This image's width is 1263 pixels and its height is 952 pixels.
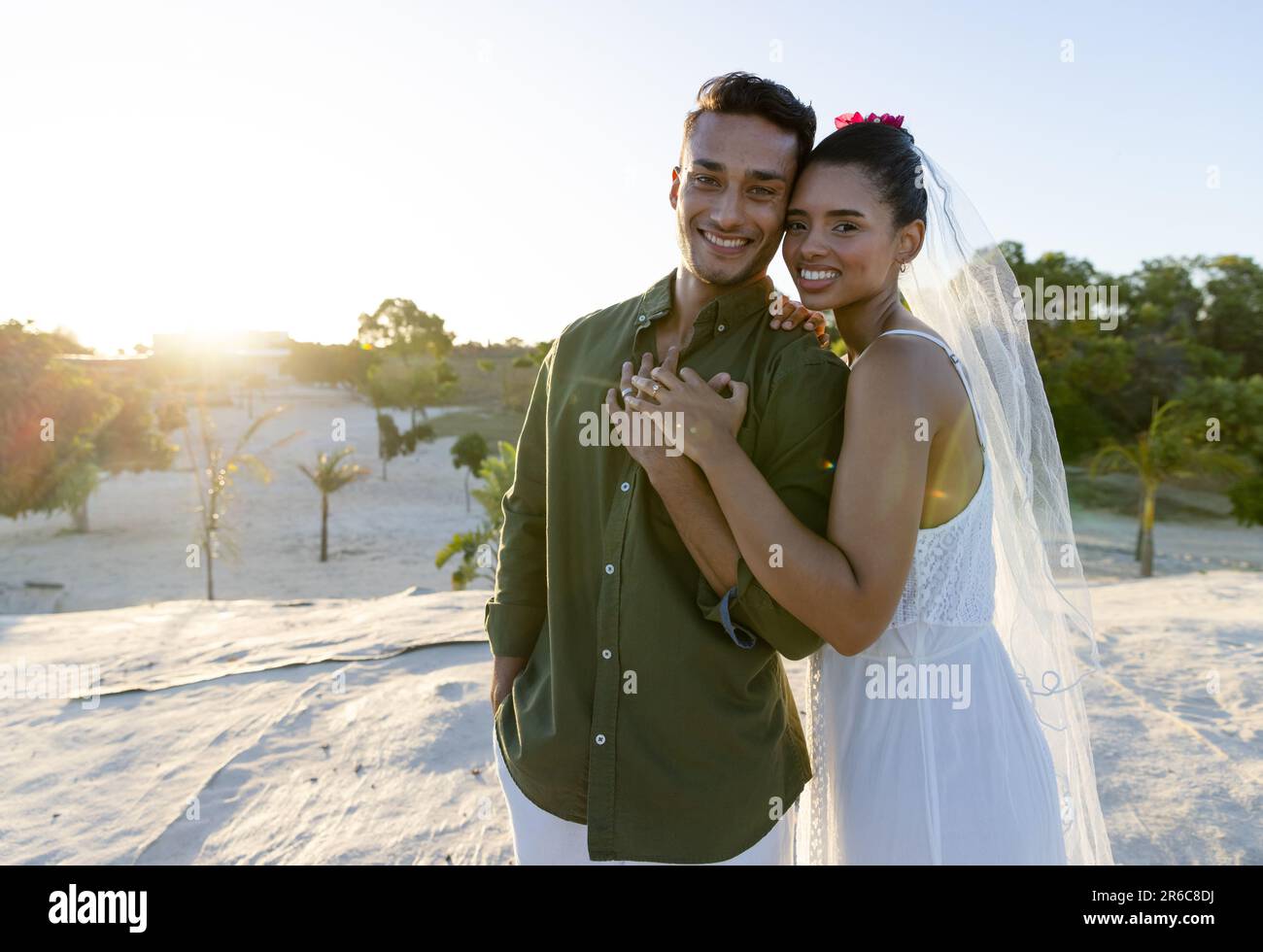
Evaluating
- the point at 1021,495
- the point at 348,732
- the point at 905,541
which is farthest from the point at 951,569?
Result: the point at 348,732

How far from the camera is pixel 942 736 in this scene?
2.09 metres

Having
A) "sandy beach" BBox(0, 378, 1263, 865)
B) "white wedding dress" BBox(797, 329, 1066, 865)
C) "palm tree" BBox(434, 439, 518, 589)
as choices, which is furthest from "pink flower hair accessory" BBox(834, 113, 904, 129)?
"palm tree" BBox(434, 439, 518, 589)

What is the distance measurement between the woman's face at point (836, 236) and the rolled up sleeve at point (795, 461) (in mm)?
244

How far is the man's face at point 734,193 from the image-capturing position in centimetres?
205

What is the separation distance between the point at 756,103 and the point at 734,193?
0.22 meters

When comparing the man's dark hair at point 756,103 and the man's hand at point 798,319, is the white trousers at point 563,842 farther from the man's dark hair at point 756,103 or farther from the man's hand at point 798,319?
the man's dark hair at point 756,103

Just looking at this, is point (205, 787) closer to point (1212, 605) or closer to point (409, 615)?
point (409, 615)

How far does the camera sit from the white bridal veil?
97.3 inches

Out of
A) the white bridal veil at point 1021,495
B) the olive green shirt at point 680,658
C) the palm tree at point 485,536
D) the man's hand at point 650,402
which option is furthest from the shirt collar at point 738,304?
the palm tree at point 485,536

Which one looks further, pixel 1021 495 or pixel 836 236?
pixel 1021 495

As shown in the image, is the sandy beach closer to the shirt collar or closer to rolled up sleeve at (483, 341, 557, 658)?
rolled up sleeve at (483, 341, 557, 658)

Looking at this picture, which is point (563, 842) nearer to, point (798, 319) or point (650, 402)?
point (650, 402)

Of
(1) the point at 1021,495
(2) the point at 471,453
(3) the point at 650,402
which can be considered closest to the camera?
(3) the point at 650,402
